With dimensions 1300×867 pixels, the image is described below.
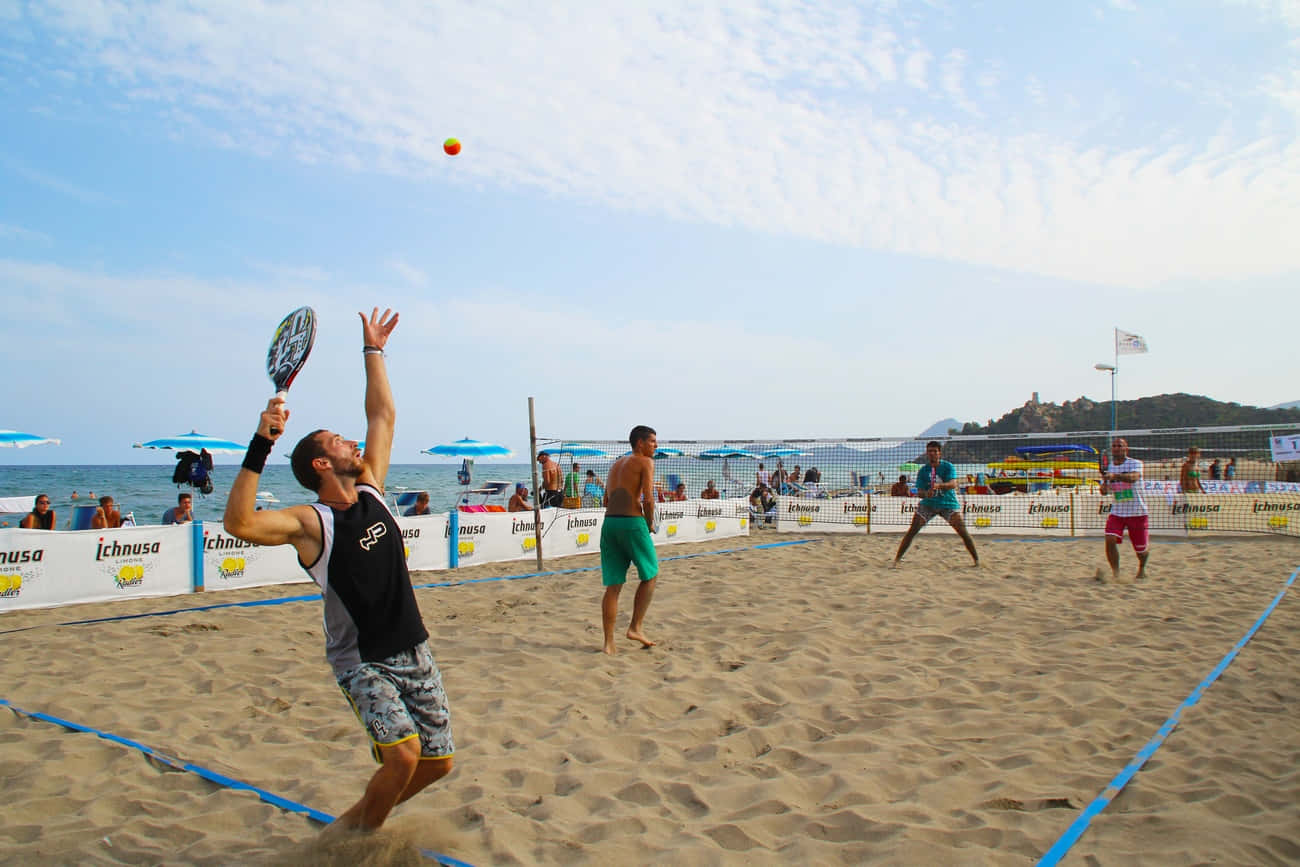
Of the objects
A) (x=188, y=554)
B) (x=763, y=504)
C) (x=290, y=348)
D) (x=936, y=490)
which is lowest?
(x=763, y=504)

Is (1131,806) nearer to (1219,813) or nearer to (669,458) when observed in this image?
(1219,813)

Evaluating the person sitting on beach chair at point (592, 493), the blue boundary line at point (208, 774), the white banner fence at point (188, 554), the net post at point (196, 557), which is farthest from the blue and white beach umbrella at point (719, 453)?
the blue boundary line at point (208, 774)

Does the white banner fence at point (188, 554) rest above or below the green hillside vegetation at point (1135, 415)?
below

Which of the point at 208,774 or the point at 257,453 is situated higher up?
the point at 257,453

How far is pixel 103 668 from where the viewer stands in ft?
16.9

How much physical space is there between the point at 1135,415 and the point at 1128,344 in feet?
105

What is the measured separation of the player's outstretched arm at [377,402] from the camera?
280cm

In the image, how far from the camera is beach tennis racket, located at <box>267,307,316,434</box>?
8.15 ft

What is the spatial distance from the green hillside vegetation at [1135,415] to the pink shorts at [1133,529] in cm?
4038

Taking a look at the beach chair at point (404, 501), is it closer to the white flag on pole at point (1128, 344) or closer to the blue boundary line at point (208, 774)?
the blue boundary line at point (208, 774)

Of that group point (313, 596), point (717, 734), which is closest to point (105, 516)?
point (313, 596)

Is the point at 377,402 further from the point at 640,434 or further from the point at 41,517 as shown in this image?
the point at 41,517

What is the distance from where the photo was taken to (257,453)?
2244mm

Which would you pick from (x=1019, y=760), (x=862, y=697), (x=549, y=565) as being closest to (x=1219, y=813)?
(x=1019, y=760)
